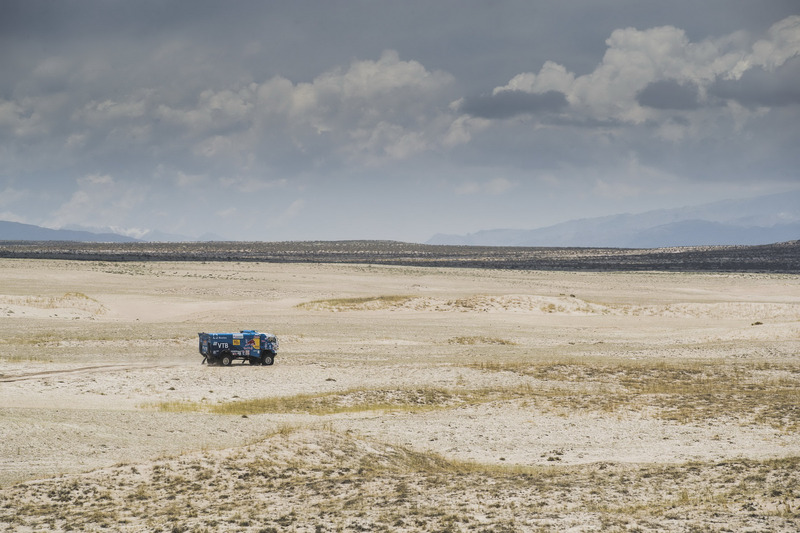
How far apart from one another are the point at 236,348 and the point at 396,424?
15700mm

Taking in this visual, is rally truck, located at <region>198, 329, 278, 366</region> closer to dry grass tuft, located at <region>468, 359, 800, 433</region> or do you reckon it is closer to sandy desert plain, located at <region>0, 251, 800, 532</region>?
sandy desert plain, located at <region>0, 251, 800, 532</region>

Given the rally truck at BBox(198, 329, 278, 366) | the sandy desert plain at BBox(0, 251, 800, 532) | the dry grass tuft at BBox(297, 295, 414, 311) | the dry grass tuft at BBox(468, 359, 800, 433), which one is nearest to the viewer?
the sandy desert plain at BBox(0, 251, 800, 532)

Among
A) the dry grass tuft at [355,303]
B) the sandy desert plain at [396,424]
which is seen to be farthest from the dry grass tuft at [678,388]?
the dry grass tuft at [355,303]

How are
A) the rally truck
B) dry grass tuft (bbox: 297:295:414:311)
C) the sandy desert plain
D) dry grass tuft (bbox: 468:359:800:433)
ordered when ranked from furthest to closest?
1. dry grass tuft (bbox: 297:295:414:311)
2. the rally truck
3. dry grass tuft (bbox: 468:359:800:433)
4. the sandy desert plain

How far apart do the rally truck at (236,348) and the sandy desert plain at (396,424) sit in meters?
0.79

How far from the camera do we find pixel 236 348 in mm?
38531

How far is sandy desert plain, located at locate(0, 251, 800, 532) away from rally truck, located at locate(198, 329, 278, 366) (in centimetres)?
79

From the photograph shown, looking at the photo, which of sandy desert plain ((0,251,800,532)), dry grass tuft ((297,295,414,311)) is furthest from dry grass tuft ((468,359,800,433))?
dry grass tuft ((297,295,414,311))

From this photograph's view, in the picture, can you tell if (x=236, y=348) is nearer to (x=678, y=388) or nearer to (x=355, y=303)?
(x=678, y=388)

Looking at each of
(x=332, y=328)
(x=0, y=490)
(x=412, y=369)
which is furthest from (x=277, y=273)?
(x=0, y=490)

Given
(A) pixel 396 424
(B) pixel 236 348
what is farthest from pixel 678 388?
(B) pixel 236 348

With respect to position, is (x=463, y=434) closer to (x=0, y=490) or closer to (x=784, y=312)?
(x=0, y=490)

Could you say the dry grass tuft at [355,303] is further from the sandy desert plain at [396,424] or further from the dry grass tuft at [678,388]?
the dry grass tuft at [678,388]

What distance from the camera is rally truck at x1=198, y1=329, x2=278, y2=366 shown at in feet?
125
